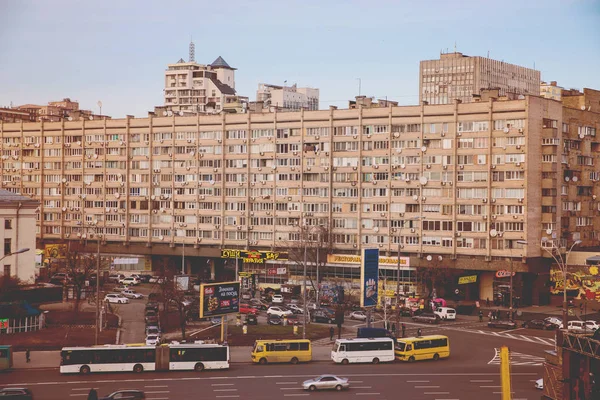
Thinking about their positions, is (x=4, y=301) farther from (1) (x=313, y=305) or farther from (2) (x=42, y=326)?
(1) (x=313, y=305)

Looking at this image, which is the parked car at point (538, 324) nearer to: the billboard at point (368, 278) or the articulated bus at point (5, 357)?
the billboard at point (368, 278)

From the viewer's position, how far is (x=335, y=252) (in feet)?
369

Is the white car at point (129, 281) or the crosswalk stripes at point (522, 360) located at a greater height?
the white car at point (129, 281)

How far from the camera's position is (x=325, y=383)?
54.4 m

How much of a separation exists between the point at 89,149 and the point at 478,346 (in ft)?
244

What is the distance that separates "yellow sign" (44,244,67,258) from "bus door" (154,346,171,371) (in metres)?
Result: 66.0

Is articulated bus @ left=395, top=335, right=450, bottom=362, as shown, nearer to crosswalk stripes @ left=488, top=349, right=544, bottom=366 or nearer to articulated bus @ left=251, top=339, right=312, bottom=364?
crosswalk stripes @ left=488, top=349, right=544, bottom=366

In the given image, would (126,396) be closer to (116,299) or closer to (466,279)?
(116,299)

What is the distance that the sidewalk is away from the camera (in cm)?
6475

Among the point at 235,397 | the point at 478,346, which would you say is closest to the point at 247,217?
the point at 478,346

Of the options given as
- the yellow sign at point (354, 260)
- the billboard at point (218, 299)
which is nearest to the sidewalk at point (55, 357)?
the billboard at point (218, 299)

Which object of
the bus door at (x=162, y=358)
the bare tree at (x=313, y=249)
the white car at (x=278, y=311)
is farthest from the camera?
the bare tree at (x=313, y=249)

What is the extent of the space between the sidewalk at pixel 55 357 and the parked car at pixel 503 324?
68.0 feet

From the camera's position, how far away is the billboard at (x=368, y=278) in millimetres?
74938
